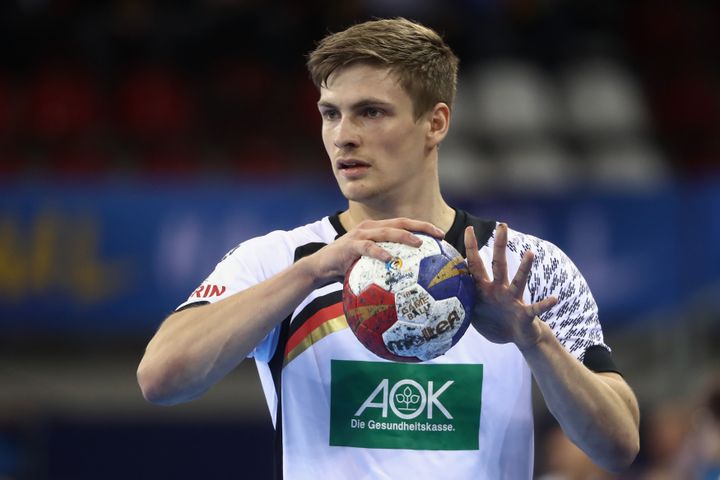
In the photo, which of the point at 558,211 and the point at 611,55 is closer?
the point at 558,211

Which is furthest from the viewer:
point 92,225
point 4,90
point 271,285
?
point 4,90

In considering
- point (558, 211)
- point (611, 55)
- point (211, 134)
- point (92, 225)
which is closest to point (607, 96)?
point (611, 55)

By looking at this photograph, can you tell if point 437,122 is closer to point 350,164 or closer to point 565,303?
point 350,164

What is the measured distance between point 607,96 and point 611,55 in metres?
1.03

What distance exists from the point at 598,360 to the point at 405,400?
72 cm

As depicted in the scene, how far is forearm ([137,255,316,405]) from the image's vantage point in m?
3.69

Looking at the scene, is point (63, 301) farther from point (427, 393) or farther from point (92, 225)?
point (427, 393)

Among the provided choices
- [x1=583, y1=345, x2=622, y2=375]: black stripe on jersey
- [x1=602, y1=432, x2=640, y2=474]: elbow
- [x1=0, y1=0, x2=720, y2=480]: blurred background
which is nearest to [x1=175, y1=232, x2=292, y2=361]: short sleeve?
[x1=583, y1=345, x2=622, y2=375]: black stripe on jersey

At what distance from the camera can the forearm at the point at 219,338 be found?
3688 millimetres

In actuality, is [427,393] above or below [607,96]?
below

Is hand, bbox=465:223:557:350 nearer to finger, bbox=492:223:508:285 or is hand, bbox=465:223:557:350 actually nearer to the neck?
finger, bbox=492:223:508:285

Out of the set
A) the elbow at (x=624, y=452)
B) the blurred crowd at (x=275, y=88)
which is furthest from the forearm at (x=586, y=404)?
the blurred crowd at (x=275, y=88)

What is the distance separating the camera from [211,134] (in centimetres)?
1265

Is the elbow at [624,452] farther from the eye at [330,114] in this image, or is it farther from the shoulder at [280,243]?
the eye at [330,114]
